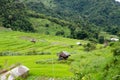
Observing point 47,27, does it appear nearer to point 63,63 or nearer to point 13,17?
point 13,17

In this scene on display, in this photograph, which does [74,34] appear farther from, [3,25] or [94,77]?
[94,77]

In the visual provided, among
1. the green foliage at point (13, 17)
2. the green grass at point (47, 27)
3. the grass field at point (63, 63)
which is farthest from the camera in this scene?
the green grass at point (47, 27)

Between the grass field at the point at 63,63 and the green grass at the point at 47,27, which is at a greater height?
the grass field at the point at 63,63

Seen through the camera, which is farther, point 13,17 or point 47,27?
point 47,27

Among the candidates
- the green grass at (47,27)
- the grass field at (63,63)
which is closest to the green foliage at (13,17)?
the green grass at (47,27)

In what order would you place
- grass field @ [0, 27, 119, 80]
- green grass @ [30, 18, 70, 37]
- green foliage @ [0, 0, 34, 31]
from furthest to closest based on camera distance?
green grass @ [30, 18, 70, 37] < green foliage @ [0, 0, 34, 31] < grass field @ [0, 27, 119, 80]

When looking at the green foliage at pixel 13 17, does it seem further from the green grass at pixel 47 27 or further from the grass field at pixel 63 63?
the grass field at pixel 63 63

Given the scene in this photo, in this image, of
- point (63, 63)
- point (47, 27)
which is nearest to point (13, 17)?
point (47, 27)

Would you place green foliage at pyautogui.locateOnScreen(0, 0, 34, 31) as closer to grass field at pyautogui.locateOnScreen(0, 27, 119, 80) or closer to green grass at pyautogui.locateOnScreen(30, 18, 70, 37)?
green grass at pyautogui.locateOnScreen(30, 18, 70, 37)

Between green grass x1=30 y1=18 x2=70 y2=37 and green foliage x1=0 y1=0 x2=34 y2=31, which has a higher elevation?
green foliage x1=0 y1=0 x2=34 y2=31

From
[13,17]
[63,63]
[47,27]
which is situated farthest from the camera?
[47,27]

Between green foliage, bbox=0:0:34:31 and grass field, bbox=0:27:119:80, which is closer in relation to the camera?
grass field, bbox=0:27:119:80

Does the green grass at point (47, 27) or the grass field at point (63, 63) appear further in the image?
the green grass at point (47, 27)

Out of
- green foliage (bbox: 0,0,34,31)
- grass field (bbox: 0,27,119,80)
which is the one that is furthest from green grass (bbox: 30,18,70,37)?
grass field (bbox: 0,27,119,80)
